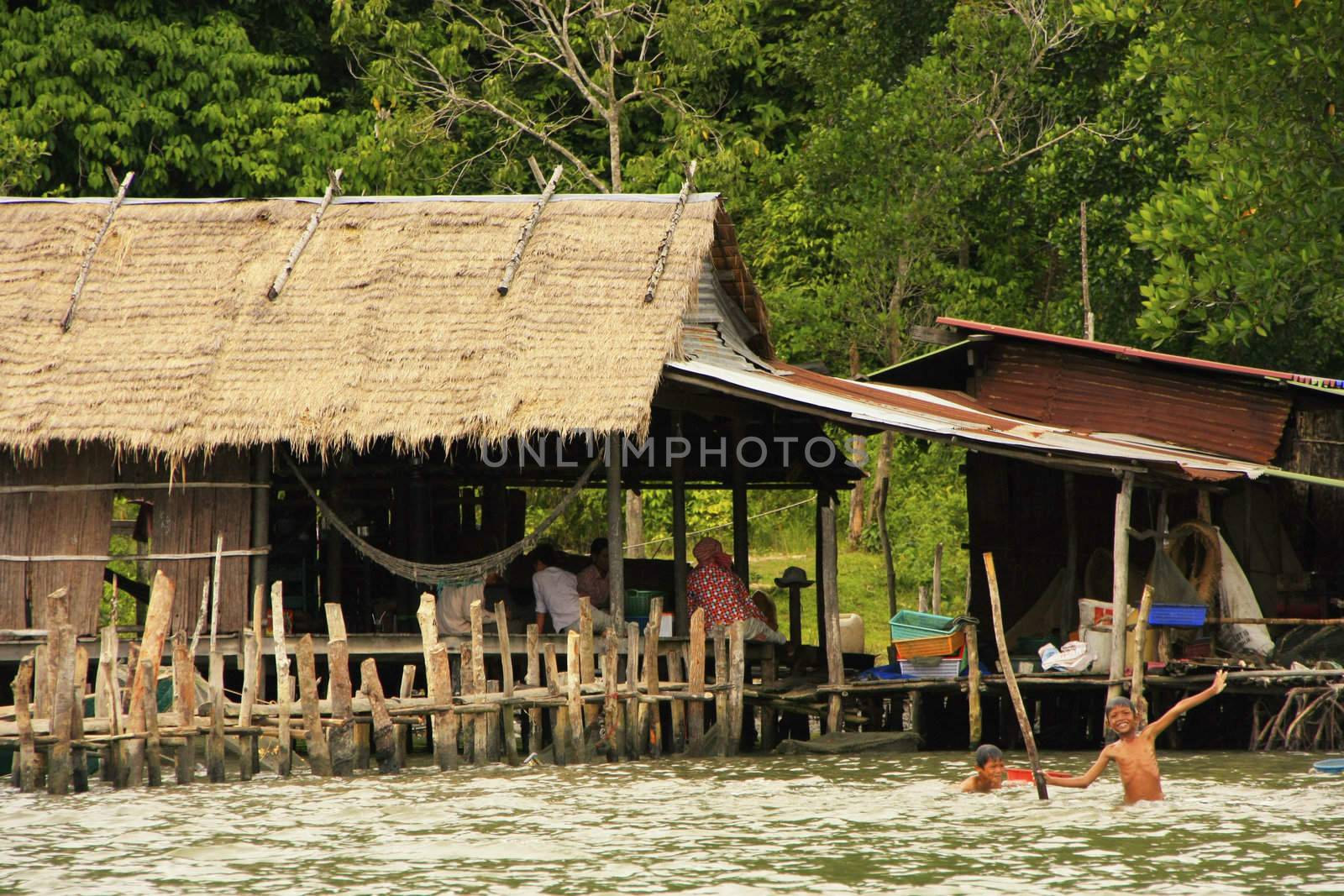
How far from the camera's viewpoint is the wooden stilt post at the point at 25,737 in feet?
39.2

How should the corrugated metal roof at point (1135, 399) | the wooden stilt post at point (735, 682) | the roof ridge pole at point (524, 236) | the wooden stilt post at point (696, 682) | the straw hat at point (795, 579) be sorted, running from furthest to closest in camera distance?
the corrugated metal roof at point (1135, 399)
the straw hat at point (795, 579)
the roof ridge pole at point (524, 236)
the wooden stilt post at point (735, 682)
the wooden stilt post at point (696, 682)

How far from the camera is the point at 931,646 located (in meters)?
14.8

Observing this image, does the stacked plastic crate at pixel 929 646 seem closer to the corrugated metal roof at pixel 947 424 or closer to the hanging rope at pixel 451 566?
the corrugated metal roof at pixel 947 424

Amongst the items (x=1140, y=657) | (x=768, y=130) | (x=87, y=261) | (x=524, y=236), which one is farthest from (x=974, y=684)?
(x=768, y=130)

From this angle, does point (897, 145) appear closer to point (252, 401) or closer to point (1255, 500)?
point (1255, 500)

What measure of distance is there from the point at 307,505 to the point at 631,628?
4.90 m

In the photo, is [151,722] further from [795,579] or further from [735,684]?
[795,579]

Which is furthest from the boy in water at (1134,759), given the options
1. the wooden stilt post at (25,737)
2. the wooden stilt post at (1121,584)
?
the wooden stilt post at (25,737)

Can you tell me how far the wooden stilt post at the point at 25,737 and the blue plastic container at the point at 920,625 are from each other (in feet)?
22.4

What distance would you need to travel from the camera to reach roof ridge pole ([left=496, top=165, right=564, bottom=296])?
51.0 feet

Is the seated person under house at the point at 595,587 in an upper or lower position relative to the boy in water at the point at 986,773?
upper

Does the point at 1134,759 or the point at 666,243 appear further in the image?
the point at 666,243

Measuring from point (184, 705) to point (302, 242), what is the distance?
5.20 m

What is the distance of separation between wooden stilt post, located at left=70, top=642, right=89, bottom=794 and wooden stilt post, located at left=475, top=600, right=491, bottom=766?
109 inches
